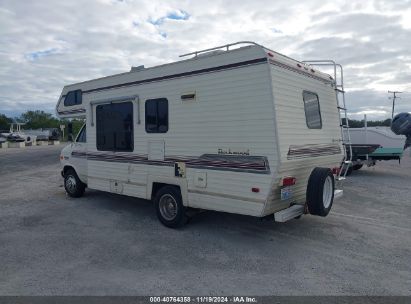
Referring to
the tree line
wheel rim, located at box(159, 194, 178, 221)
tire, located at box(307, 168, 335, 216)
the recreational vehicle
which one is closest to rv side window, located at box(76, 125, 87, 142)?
the recreational vehicle

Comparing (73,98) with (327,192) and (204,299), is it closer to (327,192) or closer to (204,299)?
(327,192)

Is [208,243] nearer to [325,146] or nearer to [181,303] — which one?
[181,303]

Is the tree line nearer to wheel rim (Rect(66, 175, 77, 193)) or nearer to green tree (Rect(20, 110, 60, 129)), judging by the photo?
green tree (Rect(20, 110, 60, 129))

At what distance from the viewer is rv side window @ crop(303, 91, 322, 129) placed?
20.0 feet

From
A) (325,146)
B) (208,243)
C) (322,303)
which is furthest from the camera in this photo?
(325,146)

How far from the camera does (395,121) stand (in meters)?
7.11

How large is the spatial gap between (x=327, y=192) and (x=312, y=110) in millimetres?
1457

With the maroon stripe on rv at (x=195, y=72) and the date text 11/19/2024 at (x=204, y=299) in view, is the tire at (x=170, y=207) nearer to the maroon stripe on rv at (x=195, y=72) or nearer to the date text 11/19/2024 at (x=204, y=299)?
the maroon stripe on rv at (x=195, y=72)

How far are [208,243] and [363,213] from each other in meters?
3.98

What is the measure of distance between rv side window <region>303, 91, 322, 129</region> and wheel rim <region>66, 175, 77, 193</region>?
20.5ft

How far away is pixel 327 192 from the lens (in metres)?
6.04

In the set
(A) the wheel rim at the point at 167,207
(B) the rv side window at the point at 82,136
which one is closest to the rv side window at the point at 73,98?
(B) the rv side window at the point at 82,136

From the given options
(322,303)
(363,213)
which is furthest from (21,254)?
(363,213)

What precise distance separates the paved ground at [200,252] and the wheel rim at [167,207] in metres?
0.25
